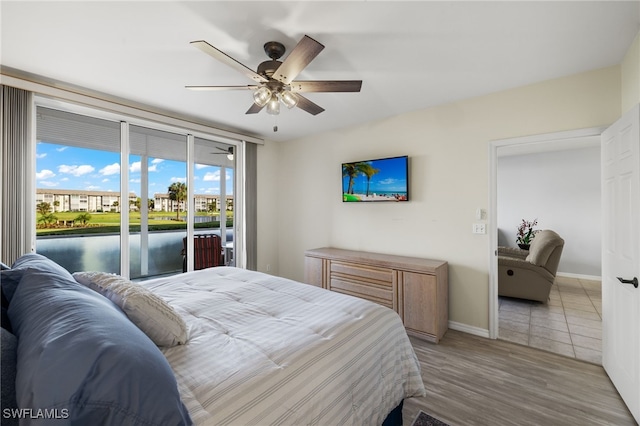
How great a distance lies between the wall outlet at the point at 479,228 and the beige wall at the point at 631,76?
1427 millimetres

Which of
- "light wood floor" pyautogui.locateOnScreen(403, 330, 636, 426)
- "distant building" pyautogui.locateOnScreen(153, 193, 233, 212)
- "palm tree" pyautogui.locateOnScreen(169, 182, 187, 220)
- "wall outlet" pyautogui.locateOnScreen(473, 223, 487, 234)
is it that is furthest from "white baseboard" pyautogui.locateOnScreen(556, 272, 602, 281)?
"palm tree" pyautogui.locateOnScreen(169, 182, 187, 220)

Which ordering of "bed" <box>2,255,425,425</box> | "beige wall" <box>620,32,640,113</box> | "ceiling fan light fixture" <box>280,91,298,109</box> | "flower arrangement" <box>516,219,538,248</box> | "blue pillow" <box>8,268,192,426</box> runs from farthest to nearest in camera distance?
"flower arrangement" <box>516,219,538,248</box>, "ceiling fan light fixture" <box>280,91,298,109</box>, "beige wall" <box>620,32,640,113</box>, "bed" <box>2,255,425,425</box>, "blue pillow" <box>8,268,192,426</box>

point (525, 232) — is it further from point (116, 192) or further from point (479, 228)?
point (116, 192)

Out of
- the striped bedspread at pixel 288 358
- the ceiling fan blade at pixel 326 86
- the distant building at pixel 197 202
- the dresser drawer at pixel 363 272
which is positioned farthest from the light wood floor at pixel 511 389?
the distant building at pixel 197 202

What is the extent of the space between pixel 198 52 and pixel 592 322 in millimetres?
5039

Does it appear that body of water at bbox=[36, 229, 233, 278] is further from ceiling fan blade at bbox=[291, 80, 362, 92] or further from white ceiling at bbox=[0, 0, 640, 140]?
ceiling fan blade at bbox=[291, 80, 362, 92]

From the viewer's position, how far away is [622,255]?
1.97m

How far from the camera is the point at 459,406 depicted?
75.6 inches

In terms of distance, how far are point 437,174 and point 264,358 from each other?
2903 millimetres

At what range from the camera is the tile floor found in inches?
107

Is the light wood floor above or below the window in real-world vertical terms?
below

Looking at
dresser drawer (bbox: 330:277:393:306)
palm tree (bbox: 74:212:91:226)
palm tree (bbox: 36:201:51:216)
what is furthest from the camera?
dresser drawer (bbox: 330:277:393:306)

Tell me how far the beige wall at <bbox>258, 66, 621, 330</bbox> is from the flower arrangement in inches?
135

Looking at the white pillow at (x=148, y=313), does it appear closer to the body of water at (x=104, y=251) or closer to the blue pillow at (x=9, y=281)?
the blue pillow at (x=9, y=281)
